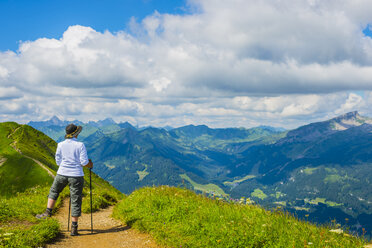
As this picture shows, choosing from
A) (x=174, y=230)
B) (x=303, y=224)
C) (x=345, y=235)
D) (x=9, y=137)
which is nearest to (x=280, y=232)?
(x=303, y=224)

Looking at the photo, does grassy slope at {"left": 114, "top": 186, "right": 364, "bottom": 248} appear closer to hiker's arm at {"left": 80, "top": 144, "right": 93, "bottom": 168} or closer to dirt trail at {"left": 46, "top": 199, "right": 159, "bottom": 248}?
dirt trail at {"left": 46, "top": 199, "right": 159, "bottom": 248}

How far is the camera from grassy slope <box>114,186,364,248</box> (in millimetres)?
6797

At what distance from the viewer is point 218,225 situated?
8.19 m

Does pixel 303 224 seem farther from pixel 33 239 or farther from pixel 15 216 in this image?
pixel 15 216

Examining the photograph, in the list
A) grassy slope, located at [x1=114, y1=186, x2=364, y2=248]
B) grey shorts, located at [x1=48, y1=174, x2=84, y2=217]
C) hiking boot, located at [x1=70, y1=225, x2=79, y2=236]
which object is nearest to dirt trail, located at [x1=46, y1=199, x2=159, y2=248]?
hiking boot, located at [x1=70, y1=225, x2=79, y2=236]

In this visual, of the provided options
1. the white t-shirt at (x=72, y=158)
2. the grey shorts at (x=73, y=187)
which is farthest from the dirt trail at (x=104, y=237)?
the white t-shirt at (x=72, y=158)

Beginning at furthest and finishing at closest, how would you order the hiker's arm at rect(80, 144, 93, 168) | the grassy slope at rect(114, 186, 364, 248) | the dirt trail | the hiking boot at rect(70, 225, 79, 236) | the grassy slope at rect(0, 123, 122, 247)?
the hiker's arm at rect(80, 144, 93, 168)
the hiking boot at rect(70, 225, 79, 236)
the dirt trail
the grassy slope at rect(0, 123, 122, 247)
the grassy slope at rect(114, 186, 364, 248)

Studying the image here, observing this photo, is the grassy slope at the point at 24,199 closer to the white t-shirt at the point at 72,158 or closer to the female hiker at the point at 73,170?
the female hiker at the point at 73,170

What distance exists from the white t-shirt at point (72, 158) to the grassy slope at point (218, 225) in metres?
3.42

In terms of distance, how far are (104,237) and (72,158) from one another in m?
3.33

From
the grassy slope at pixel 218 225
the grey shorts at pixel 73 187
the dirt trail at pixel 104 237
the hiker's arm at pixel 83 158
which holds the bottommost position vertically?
the dirt trail at pixel 104 237

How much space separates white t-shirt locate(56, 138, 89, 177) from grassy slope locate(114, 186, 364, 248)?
3418 millimetres

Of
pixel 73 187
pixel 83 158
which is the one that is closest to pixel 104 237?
pixel 73 187

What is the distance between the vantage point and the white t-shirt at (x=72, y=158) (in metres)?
9.52
